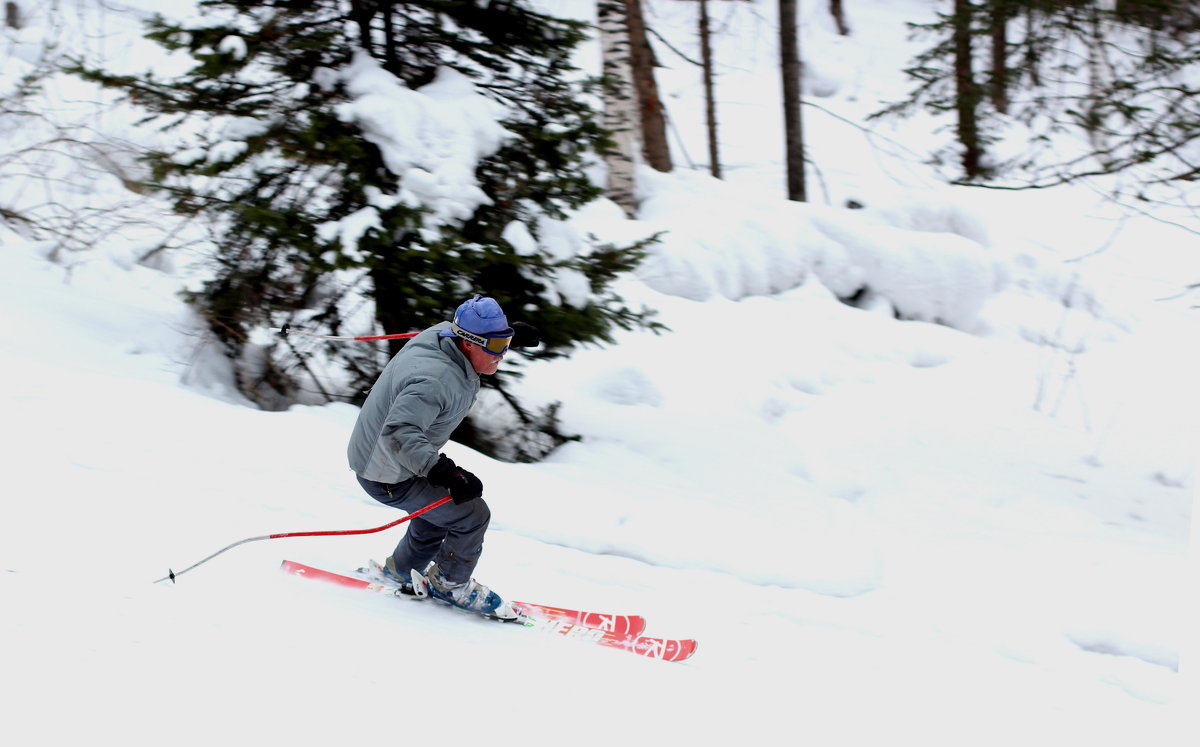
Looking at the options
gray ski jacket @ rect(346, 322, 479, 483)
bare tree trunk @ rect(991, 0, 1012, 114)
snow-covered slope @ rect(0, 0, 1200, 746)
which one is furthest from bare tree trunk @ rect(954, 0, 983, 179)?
gray ski jacket @ rect(346, 322, 479, 483)

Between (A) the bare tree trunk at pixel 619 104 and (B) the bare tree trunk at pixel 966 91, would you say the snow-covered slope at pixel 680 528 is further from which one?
(B) the bare tree trunk at pixel 966 91

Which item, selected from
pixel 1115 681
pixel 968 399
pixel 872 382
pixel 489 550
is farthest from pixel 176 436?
pixel 968 399

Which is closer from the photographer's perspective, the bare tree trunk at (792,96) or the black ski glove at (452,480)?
the black ski glove at (452,480)

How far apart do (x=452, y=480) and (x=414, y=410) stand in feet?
1.13

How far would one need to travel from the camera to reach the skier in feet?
12.4

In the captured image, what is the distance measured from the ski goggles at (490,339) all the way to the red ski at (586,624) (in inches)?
56.4

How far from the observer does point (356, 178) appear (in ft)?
20.4

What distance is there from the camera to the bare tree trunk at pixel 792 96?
1259 centimetres

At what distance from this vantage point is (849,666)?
4.46 m

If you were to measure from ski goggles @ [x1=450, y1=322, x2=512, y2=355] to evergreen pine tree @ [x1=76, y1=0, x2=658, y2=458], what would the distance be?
219cm

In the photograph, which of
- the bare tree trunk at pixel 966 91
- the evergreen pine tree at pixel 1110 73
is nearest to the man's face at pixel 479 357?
the evergreen pine tree at pixel 1110 73

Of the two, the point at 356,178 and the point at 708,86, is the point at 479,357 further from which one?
the point at 708,86

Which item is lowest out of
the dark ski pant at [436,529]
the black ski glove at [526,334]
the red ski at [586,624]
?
the red ski at [586,624]

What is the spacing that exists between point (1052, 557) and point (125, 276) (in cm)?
905
